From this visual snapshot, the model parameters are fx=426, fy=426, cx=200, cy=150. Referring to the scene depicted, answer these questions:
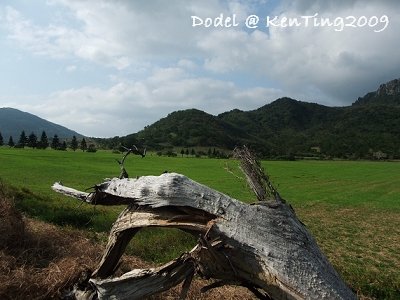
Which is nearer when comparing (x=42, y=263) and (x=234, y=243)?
(x=234, y=243)

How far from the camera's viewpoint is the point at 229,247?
556cm

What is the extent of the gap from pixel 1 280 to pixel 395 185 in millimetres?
69465

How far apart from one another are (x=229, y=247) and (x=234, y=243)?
0.09m

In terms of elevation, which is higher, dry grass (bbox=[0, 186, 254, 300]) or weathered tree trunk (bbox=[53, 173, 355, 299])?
weathered tree trunk (bbox=[53, 173, 355, 299])

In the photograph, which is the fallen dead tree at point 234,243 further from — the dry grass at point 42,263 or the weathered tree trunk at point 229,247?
the dry grass at point 42,263

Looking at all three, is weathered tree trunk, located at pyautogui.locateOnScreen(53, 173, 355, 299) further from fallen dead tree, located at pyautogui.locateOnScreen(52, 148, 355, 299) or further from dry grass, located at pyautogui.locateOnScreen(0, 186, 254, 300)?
dry grass, located at pyautogui.locateOnScreen(0, 186, 254, 300)

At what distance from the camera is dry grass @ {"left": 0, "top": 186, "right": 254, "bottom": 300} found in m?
8.02

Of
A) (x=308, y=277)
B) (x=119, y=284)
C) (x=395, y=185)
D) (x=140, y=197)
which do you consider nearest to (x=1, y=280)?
(x=119, y=284)

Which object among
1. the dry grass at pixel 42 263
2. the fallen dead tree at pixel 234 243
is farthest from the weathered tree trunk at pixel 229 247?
the dry grass at pixel 42 263

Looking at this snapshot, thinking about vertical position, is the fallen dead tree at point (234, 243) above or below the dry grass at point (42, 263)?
above

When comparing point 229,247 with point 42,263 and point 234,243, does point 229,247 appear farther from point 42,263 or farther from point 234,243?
point 42,263

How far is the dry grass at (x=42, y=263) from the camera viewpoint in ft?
26.3

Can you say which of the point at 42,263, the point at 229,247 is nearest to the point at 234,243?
the point at 229,247

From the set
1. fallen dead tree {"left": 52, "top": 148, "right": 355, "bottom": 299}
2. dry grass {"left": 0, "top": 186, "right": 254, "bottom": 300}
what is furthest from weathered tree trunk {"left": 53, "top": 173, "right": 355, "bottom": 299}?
dry grass {"left": 0, "top": 186, "right": 254, "bottom": 300}
